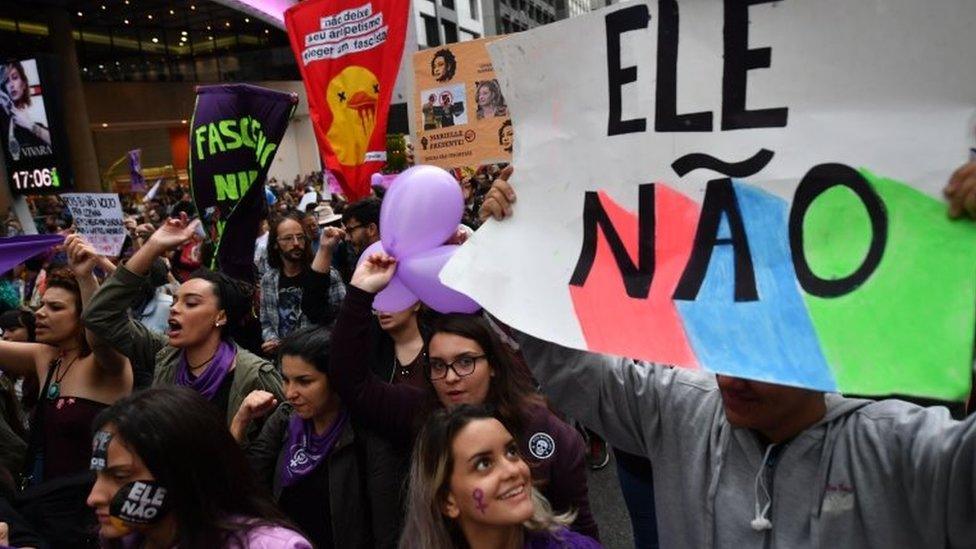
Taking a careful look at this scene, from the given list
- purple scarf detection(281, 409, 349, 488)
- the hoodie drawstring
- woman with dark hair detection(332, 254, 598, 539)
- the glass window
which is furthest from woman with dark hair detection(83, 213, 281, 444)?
the glass window

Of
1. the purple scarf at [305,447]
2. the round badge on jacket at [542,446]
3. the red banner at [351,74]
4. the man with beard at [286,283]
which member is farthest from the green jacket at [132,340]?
the red banner at [351,74]

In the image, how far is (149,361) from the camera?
130 inches

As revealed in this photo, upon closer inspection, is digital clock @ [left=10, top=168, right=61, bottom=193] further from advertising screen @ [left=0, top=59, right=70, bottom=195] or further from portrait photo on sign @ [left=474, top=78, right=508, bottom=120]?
portrait photo on sign @ [left=474, top=78, right=508, bottom=120]

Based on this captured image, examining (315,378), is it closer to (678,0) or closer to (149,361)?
(149,361)

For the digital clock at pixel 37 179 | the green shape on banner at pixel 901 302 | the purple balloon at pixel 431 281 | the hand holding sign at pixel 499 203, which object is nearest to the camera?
the green shape on banner at pixel 901 302

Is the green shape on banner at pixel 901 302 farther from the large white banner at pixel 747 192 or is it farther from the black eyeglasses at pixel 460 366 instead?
the black eyeglasses at pixel 460 366

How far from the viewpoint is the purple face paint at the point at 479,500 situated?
1816mm

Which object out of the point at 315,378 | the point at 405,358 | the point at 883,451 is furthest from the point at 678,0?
the point at 405,358

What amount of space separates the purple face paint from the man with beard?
275 cm

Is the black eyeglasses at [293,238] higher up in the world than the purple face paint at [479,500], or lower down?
higher up

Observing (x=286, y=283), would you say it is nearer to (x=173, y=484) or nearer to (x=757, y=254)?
(x=173, y=484)

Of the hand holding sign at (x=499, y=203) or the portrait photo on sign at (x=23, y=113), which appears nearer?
the hand holding sign at (x=499, y=203)

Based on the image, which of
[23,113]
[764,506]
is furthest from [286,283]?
[764,506]

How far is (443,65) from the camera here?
6.53 meters
